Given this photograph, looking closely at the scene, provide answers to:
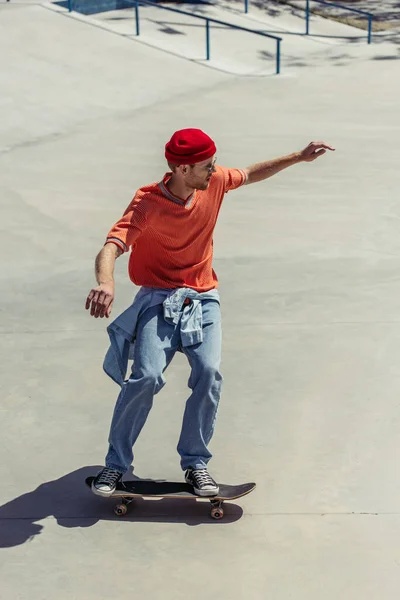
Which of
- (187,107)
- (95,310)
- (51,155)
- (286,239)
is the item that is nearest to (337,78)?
(187,107)

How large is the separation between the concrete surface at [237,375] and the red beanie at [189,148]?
1789 mm

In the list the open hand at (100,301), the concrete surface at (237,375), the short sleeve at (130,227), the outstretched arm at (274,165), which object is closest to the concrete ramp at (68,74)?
the concrete surface at (237,375)

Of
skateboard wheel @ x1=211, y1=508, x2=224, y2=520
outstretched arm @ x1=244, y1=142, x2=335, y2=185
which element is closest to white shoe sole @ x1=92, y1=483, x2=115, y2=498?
skateboard wheel @ x1=211, y1=508, x2=224, y2=520

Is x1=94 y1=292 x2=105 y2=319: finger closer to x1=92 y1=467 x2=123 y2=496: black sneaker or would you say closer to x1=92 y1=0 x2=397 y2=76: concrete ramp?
x1=92 y1=467 x2=123 y2=496: black sneaker

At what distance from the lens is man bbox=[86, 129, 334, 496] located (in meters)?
5.09

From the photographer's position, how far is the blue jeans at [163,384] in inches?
201

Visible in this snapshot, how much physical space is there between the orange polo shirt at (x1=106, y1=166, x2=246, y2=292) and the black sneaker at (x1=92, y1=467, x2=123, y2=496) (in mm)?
977

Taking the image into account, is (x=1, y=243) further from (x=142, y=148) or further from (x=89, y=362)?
(x=142, y=148)

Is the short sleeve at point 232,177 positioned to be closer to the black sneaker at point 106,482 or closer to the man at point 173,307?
the man at point 173,307

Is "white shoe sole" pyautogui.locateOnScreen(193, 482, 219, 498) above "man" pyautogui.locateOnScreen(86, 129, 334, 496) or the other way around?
the other way around

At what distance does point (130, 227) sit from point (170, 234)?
0.76 feet

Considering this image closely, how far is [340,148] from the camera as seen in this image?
13109mm

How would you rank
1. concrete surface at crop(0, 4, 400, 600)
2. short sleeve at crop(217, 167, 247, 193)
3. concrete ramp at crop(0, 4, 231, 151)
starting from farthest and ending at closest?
concrete ramp at crop(0, 4, 231, 151)
short sleeve at crop(217, 167, 247, 193)
concrete surface at crop(0, 4, 400, 600)

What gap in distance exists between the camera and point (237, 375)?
7.02m
